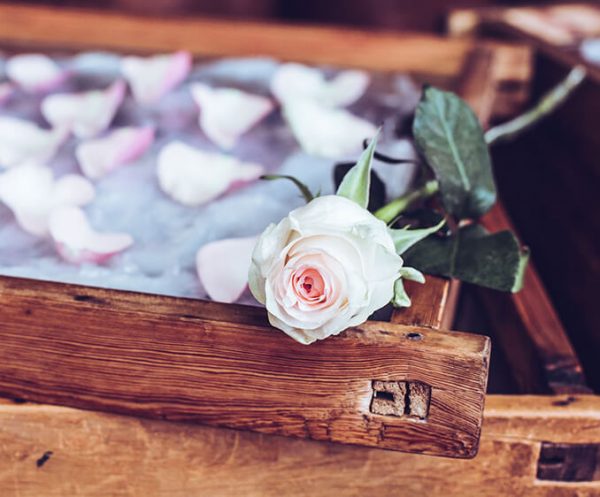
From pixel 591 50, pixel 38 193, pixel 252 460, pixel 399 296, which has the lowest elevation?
pixel 252 460

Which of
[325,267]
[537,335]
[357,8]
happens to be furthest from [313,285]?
[357,8]

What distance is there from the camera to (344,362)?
654 millimetres

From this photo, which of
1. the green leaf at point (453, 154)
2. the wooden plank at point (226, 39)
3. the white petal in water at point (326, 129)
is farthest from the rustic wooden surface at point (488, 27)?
the green leaf at point (453, 154)

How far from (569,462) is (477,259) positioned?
0.79 ft

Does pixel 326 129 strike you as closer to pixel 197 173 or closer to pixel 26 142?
pixel 197 173

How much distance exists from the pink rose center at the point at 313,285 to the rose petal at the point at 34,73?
37.1 inches

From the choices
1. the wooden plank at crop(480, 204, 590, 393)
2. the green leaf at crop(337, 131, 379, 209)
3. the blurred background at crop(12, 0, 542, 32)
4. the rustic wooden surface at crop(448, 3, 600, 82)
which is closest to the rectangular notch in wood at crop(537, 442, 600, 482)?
the wooden plank at crop(480, 204, 590, 393)

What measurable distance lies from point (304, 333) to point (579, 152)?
1.06 m

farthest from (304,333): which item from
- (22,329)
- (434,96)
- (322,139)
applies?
(322,139)

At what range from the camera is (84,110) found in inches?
48.8

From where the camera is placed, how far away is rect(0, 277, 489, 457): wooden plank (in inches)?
25.5

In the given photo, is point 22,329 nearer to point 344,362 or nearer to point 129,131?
point 344,362

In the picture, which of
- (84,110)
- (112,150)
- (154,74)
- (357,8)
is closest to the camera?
(112,150)

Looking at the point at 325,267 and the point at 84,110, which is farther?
the point at 84,110
